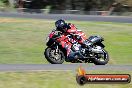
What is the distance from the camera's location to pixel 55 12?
53.2m

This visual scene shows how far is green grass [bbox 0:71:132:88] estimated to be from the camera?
13.0m

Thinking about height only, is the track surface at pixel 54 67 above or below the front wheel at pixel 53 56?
below

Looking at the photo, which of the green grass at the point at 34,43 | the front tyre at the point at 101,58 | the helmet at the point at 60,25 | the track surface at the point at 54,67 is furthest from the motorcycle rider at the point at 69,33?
the green grass at the point at 34,43

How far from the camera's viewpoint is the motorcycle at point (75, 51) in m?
16.3

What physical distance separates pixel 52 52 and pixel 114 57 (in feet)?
16.6

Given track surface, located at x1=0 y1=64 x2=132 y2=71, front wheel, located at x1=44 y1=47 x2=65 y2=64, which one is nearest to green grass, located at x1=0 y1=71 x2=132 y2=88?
track surface, located at x1=0 y1=64 x2=132 y2=71

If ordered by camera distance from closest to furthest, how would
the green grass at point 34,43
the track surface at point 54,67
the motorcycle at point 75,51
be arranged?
the track surface at point 54,67, the motorcycle at point 75,51, the green grass at point 34,43

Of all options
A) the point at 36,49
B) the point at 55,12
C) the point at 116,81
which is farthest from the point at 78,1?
the point at 116,81

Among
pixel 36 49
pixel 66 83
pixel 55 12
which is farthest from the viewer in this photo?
pixel 55 12

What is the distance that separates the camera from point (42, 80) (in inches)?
536

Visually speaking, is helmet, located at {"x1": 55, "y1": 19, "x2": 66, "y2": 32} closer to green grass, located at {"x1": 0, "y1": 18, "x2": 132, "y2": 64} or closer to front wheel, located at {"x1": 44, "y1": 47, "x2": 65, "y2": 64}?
front wheel, located at {"x1": 44, "y1": 47, "x2": 65, "y2": 64}

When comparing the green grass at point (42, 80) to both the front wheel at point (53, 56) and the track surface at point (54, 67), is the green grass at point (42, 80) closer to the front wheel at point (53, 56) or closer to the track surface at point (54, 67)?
the track surface at point (54, 67)

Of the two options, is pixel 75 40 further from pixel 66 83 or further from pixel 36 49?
pixel 36 49

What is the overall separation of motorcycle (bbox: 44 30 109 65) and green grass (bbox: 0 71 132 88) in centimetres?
178
